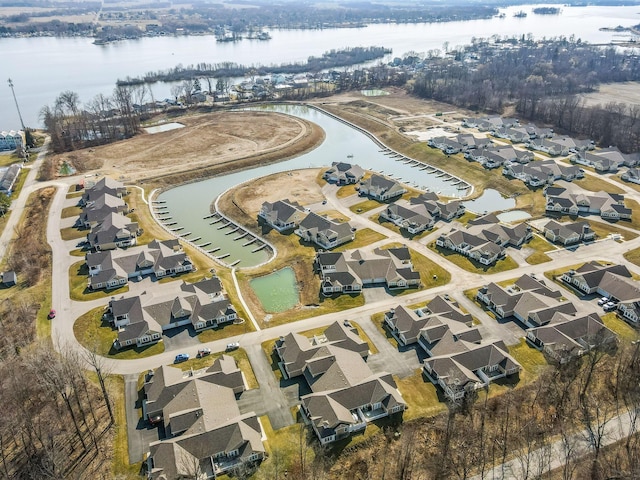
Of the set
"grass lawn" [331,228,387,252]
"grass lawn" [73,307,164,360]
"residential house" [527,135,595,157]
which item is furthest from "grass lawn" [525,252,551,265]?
"residential house" [527,135,595,157]

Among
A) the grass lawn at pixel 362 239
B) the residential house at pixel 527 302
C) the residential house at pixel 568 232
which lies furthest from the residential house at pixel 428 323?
the residential house at pixel 568 232

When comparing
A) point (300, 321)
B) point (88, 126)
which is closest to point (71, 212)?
point (300, 321)

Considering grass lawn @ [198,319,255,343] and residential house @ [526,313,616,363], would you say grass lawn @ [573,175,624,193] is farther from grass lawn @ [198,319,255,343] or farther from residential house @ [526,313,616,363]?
grass lawn @ [198,319,255,343]

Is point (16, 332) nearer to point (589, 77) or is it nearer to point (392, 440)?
point (392, 440)

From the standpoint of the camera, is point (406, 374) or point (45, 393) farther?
point (406, 374)

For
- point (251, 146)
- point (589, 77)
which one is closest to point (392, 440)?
point (251, 146)

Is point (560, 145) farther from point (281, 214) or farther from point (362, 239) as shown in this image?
point (281, 214)
